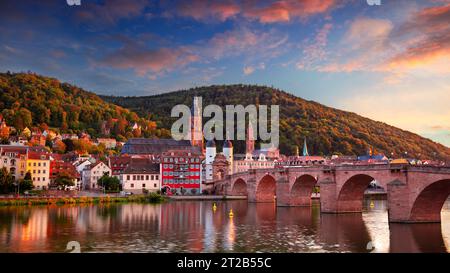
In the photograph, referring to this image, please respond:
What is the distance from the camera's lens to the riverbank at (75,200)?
2301 inches

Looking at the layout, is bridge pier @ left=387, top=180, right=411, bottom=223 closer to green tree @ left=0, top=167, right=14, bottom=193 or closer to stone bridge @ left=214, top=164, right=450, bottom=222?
stone bridge @ left=214, top=164, right=450, bottom=222

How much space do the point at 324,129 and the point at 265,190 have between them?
3180 inches

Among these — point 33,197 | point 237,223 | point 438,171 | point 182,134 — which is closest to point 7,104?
point 182,134

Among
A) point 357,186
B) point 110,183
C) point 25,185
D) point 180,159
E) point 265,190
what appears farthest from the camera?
point 180,159

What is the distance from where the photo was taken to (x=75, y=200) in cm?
6500

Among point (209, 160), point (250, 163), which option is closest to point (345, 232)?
point (209, 160)

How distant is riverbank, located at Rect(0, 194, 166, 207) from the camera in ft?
192

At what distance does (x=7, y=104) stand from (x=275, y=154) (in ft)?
228

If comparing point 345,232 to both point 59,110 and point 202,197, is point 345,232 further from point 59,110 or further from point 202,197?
point 59,110

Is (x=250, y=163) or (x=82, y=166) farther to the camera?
(x=250, y=163)

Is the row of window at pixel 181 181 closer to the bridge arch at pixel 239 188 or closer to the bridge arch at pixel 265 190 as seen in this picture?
the bridge arch at pixel 239 188

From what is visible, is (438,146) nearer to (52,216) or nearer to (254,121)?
(254,121)

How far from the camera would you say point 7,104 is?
431ft

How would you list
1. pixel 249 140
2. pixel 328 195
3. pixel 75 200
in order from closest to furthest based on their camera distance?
1. pixel 328 195
2. pixel 75 200
3. pixel 249 140
